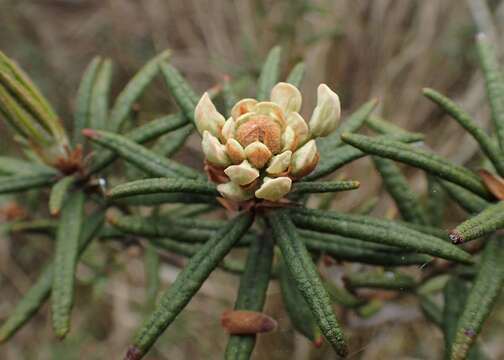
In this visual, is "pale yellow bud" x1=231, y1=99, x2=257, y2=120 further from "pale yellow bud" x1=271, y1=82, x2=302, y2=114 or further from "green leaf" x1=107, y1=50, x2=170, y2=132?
"green leaf" x1=107, y1=50, x2=170, y2=132

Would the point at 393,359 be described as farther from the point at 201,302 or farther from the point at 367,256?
the point at 367,256

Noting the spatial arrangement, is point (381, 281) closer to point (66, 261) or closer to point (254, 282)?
point (254, 282)

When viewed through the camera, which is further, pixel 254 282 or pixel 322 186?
pixel 254 282

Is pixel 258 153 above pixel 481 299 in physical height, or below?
above

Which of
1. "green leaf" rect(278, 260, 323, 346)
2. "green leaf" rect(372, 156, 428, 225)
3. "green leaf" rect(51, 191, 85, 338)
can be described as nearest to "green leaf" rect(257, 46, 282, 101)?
"green leaf" rect(372, 156, 428, 225)

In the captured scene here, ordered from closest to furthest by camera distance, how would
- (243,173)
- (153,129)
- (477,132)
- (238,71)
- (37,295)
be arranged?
(243,173) < (477,132) < (153,129) < (37,295) < (238,71)

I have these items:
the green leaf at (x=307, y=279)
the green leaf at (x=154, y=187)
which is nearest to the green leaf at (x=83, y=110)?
the green leaf at (x=154, y=187)

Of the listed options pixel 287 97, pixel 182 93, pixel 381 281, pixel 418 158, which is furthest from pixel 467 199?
pixel 182 93
